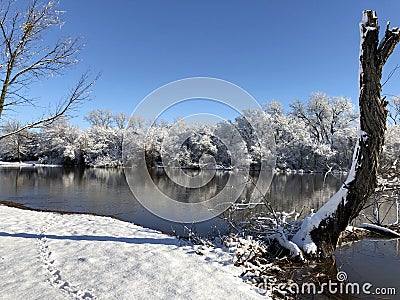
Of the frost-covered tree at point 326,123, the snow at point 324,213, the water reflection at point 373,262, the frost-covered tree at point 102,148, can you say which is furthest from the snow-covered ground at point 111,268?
the frost-covered tree at point 102,148

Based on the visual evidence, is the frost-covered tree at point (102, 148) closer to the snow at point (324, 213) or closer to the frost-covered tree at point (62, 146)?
the frost-covered tree at point (62, 146)

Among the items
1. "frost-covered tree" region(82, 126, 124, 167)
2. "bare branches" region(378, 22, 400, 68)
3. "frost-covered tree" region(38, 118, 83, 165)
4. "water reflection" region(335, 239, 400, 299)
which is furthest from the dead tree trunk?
"frost-covered tree" region(38, 118, 83, 165)

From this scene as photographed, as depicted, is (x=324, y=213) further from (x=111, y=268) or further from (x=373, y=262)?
(x=111, y=268)

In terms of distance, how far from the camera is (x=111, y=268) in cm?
371

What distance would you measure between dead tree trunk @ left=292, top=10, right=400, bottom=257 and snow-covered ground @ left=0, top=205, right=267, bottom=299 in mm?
2083

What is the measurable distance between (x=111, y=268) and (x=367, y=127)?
4.63 meters

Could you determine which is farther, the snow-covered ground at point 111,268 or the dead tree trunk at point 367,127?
the dead tree trunk at point 367,127

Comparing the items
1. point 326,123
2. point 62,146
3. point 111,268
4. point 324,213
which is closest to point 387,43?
point 324,213

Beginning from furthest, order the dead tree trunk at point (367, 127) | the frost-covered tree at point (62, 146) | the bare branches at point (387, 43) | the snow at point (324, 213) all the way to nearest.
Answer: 1. the frost-covered tree at point (62, 146)
2. the snow at point (324, 213)
3. the dead tree trunk at point (367, 127)
4. the bare branches at point (387, 43)

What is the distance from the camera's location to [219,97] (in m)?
7.58

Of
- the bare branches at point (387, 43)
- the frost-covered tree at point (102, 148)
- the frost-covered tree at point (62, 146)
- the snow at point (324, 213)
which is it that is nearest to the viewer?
the bare branches at point (387, 43)

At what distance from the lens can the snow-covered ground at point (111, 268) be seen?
3115 millimetres

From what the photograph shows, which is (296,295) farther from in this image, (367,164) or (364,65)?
(364,65)

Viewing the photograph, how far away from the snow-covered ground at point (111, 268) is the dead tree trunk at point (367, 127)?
82.0 inches
